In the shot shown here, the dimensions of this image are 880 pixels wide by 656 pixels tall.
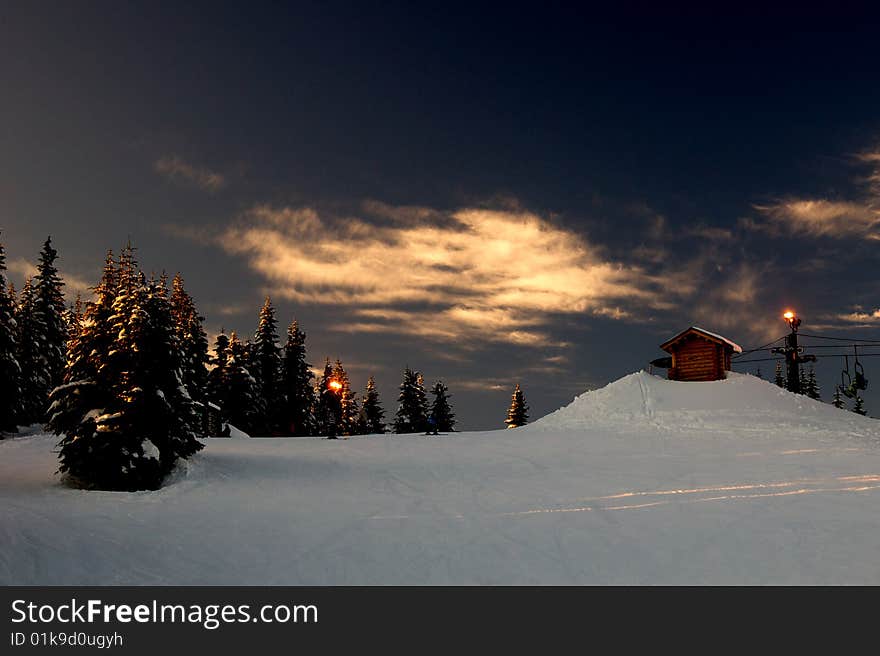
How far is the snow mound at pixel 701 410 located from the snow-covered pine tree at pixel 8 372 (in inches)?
1342

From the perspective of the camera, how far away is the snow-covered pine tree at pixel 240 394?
4866 cm

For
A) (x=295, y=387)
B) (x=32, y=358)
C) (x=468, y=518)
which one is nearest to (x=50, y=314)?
(x=32, y=358)

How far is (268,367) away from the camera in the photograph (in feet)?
176

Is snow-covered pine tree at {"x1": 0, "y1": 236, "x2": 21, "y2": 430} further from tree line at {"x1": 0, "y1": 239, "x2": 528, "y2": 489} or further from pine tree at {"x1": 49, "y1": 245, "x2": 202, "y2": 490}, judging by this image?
pine tree at {"x1": 49, "y1": 245, "x2": 202, "y2": 490}

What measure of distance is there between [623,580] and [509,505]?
528 centimetres

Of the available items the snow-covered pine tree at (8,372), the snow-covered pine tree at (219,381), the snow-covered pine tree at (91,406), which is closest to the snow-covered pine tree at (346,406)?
the snow-covered pine tree at (219,381)

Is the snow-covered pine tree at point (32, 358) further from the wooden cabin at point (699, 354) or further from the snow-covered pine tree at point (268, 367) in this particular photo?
the wooden cabin at point (699, 354)

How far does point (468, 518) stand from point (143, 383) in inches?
437

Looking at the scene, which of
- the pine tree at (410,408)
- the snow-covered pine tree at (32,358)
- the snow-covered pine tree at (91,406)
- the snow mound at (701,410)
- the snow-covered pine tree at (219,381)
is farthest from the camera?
the pine tree at (410,408)

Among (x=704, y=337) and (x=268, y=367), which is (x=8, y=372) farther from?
(x=704, y=337)

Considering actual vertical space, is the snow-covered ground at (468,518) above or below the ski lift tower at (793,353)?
below

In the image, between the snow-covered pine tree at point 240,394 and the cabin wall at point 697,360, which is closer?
the cabin wall at point 697,360
